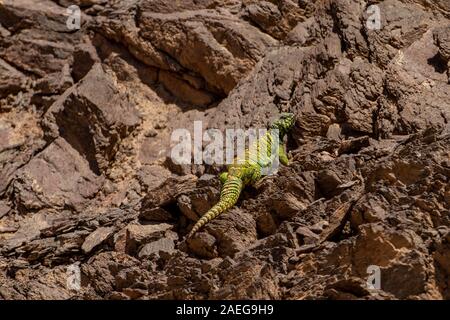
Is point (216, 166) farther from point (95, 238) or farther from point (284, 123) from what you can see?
point (95, 238)

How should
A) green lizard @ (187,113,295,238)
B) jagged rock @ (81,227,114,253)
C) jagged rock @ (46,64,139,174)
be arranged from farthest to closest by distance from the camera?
jagged rock @ (46,64,139,174), jagged rock @ (81,227,114,253), green lizard @ (187,113,295,238)

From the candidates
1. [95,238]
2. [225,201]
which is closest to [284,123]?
[225,201]

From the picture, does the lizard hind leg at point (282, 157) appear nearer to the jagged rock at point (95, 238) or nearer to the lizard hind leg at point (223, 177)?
the lizard hind leg at point (223, 177)

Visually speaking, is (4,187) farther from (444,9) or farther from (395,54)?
(444,9)

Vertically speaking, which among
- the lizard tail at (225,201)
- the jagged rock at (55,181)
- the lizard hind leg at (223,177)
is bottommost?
the lizard tail at (225,201)

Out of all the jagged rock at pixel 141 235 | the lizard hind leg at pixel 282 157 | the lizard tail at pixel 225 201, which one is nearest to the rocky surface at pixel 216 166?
the jagged rock at pixel 141 235

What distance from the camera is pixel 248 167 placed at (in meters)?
15.3

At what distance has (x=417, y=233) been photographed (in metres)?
12.2

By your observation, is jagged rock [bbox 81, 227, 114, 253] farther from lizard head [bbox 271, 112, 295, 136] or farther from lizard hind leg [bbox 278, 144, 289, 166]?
lizard head [bbox 271, 112, 295, 136]

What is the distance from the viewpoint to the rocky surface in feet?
41.5

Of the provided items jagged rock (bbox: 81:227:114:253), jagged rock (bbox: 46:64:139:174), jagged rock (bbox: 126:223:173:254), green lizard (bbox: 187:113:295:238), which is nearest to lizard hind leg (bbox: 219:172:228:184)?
green lizard (bbox: 187:113:295:238)

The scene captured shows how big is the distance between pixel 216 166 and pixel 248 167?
154 centimetres

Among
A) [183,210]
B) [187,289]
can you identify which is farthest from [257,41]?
[187,289]

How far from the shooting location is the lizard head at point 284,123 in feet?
53.6
